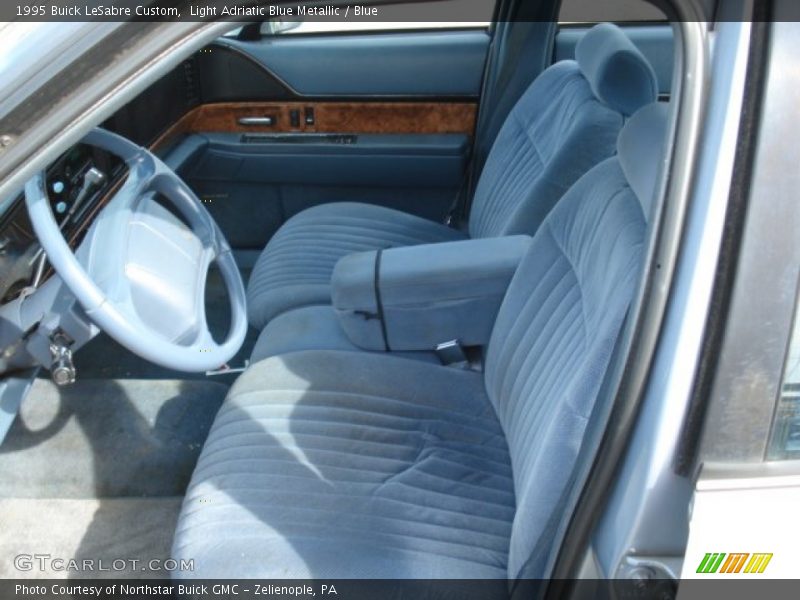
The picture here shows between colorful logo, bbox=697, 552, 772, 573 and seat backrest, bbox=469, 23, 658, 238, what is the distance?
2.92 feet

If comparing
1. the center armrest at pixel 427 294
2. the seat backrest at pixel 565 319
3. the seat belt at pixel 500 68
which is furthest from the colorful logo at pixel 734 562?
the seat belt at pixel 500 68

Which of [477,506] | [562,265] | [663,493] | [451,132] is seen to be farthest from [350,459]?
[451,132]

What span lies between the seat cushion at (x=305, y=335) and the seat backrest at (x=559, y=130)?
47cm

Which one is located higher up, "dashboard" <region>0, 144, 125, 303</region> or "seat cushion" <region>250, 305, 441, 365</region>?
"dashboard" <region>0, 144, 125, 303</region>

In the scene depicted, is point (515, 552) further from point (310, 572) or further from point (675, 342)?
point (675, 342)

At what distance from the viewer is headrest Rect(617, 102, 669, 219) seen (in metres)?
1.11

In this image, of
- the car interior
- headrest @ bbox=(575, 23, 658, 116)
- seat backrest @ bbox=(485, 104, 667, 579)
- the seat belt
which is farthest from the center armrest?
the seat belt

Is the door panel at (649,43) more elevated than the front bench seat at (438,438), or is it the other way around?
the door panel at (649,43)

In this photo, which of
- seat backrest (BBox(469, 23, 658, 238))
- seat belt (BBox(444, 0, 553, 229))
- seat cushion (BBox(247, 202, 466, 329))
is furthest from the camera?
seat belt (BBox(444, 0, 553, 229))

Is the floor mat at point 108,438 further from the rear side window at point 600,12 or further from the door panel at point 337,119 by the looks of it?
the rear side window at point 600,12

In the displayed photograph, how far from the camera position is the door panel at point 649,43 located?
8.37ft

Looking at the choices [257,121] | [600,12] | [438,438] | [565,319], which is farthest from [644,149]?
[257,121]

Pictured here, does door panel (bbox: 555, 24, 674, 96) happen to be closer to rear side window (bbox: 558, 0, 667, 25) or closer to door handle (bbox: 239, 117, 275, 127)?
rear side window (bbox: 558, 0, 667, 25)

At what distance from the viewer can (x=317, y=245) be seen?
2301 millimetres
